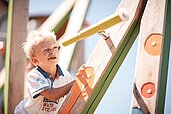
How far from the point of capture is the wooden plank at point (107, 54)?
0.66 meters

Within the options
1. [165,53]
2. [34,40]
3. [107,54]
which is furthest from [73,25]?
[165,53]

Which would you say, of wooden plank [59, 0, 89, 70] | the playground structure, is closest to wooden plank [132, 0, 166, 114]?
the playground structure

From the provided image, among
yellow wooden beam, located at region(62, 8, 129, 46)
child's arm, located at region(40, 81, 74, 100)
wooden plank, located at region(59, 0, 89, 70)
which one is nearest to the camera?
yellow wooden beam, located at region(62, 8, 129, 46)

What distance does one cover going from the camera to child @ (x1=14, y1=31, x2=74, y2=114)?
2.62 ft

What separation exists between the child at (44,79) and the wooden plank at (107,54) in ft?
0.32

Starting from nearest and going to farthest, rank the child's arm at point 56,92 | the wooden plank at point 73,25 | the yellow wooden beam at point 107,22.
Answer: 1. the yellow wooden beam at point 107,22
2. the child's arm at point 56,92
3. the wooden plank at point 73,25

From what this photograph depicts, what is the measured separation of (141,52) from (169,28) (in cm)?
9

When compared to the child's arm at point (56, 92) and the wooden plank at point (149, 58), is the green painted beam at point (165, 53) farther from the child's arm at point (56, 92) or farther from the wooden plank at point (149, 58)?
the child's arm at point (56, 92)

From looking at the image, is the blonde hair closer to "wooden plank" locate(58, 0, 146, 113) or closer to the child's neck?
the child's neck

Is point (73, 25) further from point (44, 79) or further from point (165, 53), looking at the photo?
point (165, 53)

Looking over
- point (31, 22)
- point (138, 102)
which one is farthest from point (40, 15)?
point (138, 102)

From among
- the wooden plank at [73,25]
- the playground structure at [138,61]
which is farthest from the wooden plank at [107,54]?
the wooden plank at [73,25]

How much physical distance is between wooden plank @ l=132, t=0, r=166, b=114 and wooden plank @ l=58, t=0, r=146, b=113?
3 centimetres

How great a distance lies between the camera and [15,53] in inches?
42.2
